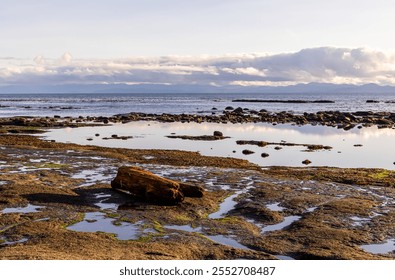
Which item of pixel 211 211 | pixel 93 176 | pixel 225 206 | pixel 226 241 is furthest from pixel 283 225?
pixel 93 176

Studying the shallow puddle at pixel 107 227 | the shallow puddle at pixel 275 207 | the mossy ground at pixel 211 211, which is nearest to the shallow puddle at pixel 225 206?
the mossy ground at pixel 211 211

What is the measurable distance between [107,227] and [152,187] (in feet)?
12.5

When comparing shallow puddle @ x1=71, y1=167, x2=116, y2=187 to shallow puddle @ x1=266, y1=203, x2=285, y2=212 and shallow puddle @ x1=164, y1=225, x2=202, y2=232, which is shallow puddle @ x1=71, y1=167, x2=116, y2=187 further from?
shallow puddle @ x1=266, y1=203, x2=285, y2=212

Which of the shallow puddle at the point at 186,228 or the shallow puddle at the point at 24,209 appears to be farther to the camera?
the shallow puddle at the point at 24,209

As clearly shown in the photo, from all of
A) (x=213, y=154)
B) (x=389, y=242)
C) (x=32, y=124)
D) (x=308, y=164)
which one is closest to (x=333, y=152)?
(x=308, y=164)

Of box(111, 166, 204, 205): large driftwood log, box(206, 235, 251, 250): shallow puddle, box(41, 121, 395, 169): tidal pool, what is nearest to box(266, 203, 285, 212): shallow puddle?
box(111, 166, 204, 205): large driftwood log

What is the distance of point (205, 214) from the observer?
17.9 m

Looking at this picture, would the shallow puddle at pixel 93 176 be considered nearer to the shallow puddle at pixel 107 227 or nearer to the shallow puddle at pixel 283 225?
the shallow puddle at pixel 107 227

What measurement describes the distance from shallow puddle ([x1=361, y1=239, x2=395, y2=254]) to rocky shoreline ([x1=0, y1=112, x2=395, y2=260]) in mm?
245

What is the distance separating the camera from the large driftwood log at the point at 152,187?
18.9 metres

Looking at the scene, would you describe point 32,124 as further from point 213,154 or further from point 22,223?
point 22,223

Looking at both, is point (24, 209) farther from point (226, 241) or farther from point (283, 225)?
point (283, 225)

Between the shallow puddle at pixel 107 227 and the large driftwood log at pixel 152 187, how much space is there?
Result: 2805 mm

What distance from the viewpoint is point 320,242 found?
47.7 ft
